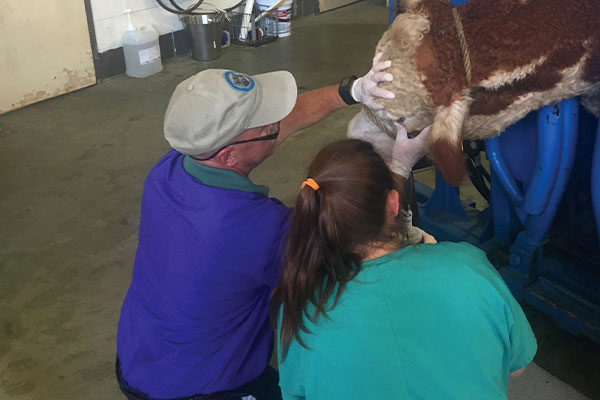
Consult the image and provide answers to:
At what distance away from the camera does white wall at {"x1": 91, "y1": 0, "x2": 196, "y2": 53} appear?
3903 millimetres

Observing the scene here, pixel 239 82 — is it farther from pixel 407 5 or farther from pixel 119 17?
pixel 119 17

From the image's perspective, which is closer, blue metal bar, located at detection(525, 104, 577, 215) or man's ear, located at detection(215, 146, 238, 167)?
man's ear, located at detection(215, 146, 238, 167)

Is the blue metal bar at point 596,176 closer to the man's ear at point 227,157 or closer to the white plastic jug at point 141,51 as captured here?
the man's ear at point 227,157

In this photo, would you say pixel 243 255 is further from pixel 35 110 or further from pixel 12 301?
pixel 35 110

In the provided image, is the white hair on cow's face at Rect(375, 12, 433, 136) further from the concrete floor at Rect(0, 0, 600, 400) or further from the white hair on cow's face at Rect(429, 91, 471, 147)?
the concrete floor at Rect(0, 0, 600, 400)

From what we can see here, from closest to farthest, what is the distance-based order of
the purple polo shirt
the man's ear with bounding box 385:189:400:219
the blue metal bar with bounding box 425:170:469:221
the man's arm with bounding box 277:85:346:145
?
the man's ear with bounding box 385:189:400:219 → the purple polo shirt → the man's arm with bounding box 277:85:346:145 → the blue metal bar with bounding box 425:170:469:221

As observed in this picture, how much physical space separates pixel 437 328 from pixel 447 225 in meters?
1.16

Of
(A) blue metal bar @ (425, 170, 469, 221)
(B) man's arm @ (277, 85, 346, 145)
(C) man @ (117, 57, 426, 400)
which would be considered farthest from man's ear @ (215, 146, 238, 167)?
(A) blue metal bar @ (425, 170, 469, 221)

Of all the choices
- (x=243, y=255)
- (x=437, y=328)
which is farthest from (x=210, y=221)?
(x=437, y=328)

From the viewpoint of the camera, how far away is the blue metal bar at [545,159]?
1420 millimetres

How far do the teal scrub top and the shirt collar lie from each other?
1.20 feet

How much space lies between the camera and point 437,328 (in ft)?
2.93

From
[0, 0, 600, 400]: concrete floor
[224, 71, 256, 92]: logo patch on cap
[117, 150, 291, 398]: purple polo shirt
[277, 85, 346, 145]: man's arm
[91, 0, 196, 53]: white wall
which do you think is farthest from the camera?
[91, 0, 196, 53]: white wall

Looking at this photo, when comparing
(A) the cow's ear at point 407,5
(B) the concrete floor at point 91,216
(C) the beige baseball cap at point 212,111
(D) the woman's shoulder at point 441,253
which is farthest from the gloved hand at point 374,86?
(B) the concrete floor at point 91,216
